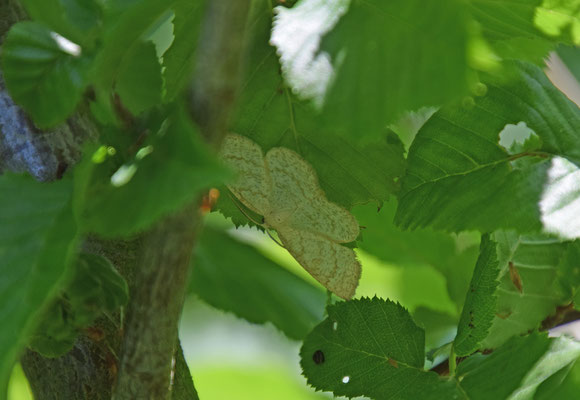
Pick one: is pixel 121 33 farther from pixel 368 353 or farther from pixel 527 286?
pixel 527 286

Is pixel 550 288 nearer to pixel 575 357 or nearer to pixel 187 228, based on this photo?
pixel 575 357

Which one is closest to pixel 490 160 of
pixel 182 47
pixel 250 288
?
pixel 182 47

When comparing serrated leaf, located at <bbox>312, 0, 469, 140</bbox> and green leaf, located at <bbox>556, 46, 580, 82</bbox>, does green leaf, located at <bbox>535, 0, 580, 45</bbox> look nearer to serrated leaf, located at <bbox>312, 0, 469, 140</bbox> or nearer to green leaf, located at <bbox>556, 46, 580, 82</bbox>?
serrated leaf, located at <bbox>312, 0, 469, 140</bbox>

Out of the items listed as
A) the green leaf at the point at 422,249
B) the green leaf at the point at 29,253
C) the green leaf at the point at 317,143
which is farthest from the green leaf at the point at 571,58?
the green leaf at the point at 29,253

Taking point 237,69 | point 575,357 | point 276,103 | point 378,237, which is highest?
point 237,69

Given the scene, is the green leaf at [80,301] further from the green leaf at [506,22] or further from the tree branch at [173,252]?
the green leaf at [506,22]

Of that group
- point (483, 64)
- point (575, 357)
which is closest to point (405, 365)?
point (575, 357)
